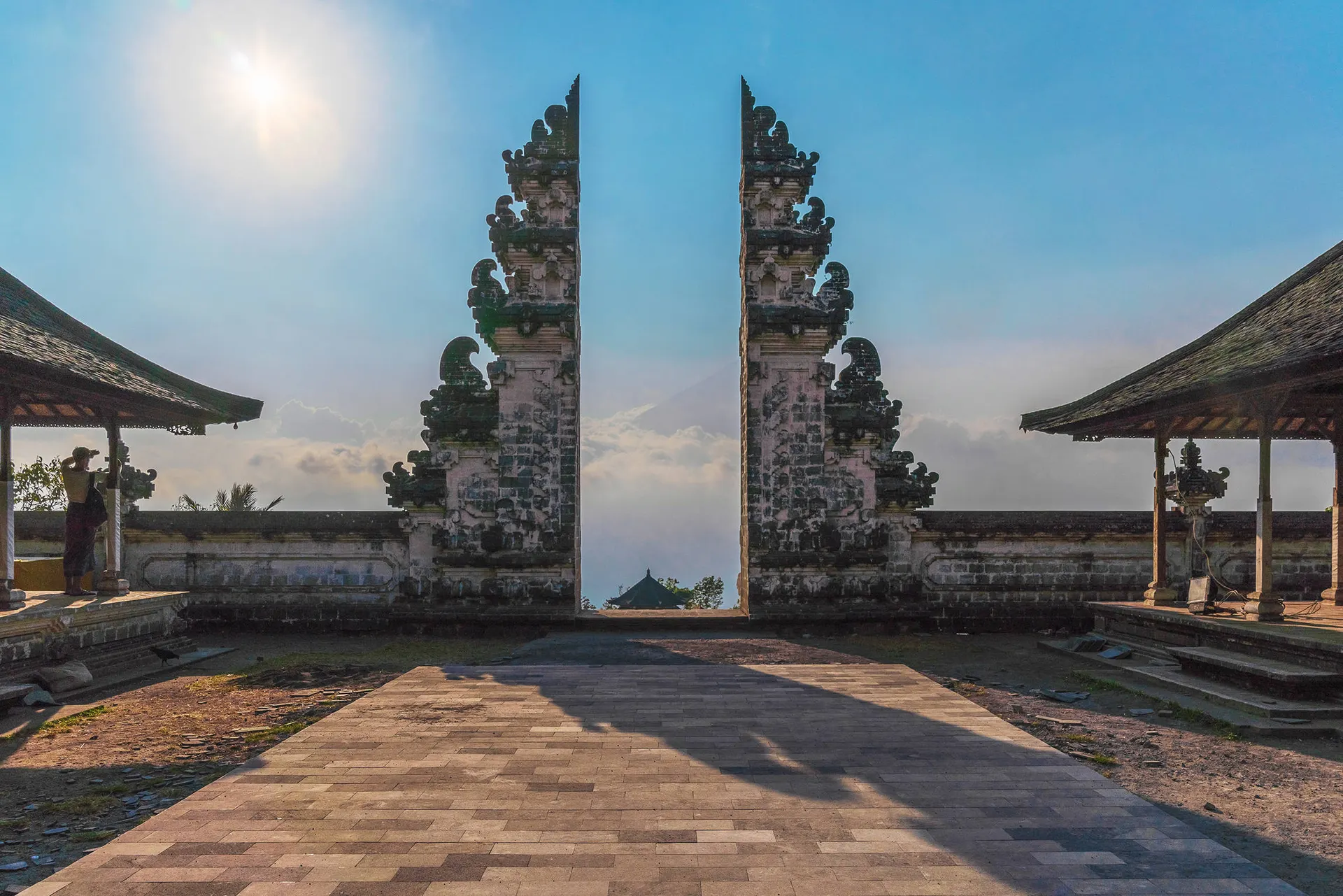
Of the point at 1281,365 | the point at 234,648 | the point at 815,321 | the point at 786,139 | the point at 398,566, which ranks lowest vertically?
the point at 234,648

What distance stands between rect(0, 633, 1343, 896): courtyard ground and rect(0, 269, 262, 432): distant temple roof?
12.6 feet

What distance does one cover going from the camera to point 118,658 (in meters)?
10.7

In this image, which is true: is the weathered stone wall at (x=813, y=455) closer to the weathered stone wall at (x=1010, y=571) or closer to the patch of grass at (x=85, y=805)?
the weathered stone wall at (x=1010, y=571)

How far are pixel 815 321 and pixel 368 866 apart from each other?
11778mm

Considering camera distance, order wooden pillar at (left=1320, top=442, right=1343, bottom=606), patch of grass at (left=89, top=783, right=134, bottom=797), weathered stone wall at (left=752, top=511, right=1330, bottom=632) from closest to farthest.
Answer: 1. patch of grass at (left=89, top=783, right=134, bottom=797)
2. wooden pillar at (left=1320, top=442, right=1343, bottom=606)
3. weathered stone wall at (left=752, top=511, right=1330, bottom=632)

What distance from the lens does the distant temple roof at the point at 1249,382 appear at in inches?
352

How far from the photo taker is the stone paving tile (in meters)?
4.11

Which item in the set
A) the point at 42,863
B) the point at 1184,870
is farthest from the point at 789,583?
the point at 42,863

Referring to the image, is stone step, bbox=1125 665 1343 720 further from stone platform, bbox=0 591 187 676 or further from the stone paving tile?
stone platform, bbox=0 591 187 676

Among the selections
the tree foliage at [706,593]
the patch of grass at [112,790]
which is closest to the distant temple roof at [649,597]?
the tree foliage at [706,593]

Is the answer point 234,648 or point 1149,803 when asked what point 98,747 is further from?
point 1149,803

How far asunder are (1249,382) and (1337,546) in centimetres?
401

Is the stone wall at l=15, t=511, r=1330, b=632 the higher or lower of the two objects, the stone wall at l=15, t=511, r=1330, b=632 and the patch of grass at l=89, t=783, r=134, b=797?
the higher

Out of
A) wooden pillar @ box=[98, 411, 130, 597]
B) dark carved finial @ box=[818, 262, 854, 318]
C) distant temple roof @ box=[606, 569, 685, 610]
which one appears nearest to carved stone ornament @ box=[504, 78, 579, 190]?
dark carved finial @ box=[818, 262, 854, 318]
